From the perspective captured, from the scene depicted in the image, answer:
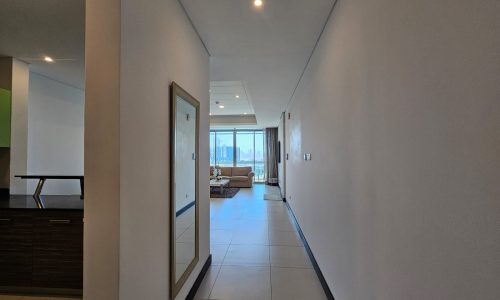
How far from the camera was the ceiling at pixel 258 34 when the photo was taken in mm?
2049

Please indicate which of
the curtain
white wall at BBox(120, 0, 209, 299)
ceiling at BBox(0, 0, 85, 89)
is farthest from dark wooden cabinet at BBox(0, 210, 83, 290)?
the curtain

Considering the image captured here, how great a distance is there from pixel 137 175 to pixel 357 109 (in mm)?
1472

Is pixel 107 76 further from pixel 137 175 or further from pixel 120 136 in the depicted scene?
pixel 137 175

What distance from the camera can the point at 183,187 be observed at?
210 cm

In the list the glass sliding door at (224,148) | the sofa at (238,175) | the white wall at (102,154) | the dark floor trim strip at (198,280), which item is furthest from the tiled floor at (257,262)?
the glass sliding door at (224,148)

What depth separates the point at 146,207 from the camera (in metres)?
1.43

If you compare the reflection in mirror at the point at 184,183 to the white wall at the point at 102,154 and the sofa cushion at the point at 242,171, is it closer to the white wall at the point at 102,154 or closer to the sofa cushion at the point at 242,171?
the white wall at the point at 102,154

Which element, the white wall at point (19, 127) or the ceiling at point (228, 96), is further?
the ceiling at point (228, 96)

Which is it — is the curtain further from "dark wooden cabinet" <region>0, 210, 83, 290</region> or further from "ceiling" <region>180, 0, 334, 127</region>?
"dark wooden cabinet" <region>0, 210, 83, 290</region>

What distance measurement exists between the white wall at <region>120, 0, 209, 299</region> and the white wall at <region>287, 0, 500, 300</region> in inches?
53.6

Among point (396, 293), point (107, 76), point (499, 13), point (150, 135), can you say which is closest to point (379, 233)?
point (396, 293)

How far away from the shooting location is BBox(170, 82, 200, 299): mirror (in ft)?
5.93

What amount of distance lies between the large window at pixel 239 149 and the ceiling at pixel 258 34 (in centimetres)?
749

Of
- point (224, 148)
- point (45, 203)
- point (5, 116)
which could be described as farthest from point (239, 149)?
point (45, 203)
